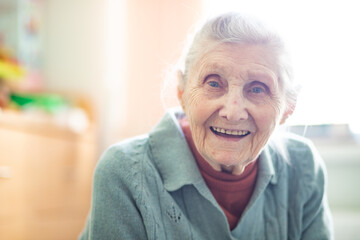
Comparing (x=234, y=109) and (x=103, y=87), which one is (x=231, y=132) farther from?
(x=103, y=87)

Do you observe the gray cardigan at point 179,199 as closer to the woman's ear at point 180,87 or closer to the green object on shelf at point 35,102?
the woman's ear at point 180,87

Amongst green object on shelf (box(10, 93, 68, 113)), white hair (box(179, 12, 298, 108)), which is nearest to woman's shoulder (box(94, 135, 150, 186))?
white hair (box(179, 12, 298, 108))

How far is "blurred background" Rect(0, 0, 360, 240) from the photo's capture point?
1.35 metres

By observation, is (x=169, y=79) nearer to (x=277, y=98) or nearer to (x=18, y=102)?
(x=277, y=98)

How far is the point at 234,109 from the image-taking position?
850 mm

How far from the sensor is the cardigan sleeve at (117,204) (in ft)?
2.90

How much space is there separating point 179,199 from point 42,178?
4.22ft

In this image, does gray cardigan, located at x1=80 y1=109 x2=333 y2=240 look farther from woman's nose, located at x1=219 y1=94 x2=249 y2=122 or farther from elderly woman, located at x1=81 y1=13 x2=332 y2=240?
woman's nose, located at x1=219 y1=94 x2=249 y2=122


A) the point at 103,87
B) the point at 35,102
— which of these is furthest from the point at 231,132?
the point at 103,87

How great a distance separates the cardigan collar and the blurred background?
0.17 meters

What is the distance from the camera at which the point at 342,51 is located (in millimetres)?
1824

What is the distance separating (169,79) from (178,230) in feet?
1.55

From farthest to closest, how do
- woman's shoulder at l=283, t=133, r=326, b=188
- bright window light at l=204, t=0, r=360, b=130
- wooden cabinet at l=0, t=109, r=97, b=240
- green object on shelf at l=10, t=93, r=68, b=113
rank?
green object on shelf at l=10, t=93, r=68, b=113 → wooden cabinet at l=0, t=109, r=97, b=240 → bright window light at l=204, t=0, r=360, b=130 → woman's shoulder at l=283, t=133, r=326, b=188

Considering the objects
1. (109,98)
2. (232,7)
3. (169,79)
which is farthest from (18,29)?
(232,7)
